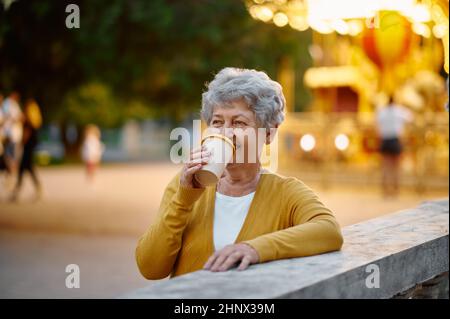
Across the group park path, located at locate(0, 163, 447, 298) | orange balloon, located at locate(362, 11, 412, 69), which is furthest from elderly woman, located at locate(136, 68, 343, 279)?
orange balloon, located at locate(362, 11, 412, 69)

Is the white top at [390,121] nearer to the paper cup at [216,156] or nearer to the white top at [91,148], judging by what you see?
the white top at [91,148]

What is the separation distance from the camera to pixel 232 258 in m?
2.76

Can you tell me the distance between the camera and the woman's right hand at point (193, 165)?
9.69ft

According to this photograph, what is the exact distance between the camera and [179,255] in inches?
132

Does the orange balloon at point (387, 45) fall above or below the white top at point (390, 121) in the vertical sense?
above

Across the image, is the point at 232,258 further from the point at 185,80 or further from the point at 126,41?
the point at 185,80

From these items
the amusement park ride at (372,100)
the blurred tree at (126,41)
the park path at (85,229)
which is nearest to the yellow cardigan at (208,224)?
the park path at (85,229)

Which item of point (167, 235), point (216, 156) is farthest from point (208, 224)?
point (216, 156)

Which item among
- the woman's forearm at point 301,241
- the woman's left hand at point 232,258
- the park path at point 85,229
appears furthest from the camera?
the park path at point 85,229

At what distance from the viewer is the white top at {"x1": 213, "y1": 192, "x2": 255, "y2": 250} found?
3334 mm

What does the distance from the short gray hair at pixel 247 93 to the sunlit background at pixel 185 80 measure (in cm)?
46

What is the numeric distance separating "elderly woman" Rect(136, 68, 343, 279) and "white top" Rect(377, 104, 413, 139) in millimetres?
12562

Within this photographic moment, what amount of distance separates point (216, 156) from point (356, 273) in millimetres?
606
